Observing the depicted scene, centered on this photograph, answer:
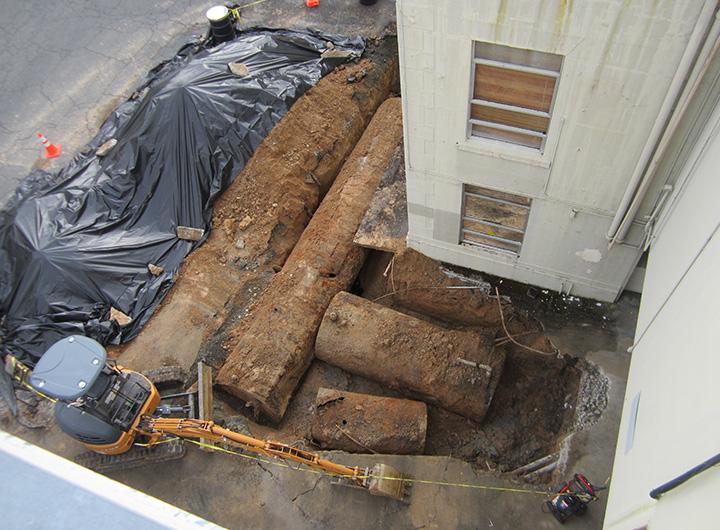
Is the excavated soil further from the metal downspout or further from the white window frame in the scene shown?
the white window frame

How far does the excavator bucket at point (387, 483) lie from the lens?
627cm

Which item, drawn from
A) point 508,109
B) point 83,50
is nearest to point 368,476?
point 508,109

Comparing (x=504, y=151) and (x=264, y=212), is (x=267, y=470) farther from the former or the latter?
(x=504, y=151)

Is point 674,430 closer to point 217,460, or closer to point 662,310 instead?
point 662,310

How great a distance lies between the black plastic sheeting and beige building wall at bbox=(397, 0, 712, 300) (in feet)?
13.3

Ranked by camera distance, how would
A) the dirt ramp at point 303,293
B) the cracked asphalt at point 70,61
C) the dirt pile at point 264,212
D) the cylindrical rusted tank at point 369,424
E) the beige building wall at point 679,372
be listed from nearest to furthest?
1. the beige building wall at point 679,372
2. the cylindrical rusted tank at point 369,424
3. the dirt ramp at point 303,293
4. the dirt pile at point 264,212
5. the cracked asphalt at point 70,61

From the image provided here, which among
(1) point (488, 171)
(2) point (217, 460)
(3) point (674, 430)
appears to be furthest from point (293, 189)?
(3) point (674, 430)

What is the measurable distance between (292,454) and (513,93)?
464 cm

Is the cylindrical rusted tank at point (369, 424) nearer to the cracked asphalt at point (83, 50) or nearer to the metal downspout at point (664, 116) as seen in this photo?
the metal downspout at point (664, 116)

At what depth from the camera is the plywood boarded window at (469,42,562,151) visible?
5370 mm

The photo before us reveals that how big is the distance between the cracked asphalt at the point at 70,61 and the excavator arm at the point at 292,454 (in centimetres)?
706

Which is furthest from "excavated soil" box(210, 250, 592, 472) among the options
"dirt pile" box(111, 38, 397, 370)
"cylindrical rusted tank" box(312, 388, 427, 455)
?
"dirt pile" box(111, 38, 397, 370)

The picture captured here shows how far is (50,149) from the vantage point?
35.4 feet

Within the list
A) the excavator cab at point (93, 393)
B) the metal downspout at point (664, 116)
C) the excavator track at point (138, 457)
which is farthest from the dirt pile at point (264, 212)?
the metal downspout at point (664, 116)
